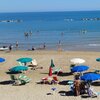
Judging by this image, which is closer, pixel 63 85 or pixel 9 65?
pixel 63 85

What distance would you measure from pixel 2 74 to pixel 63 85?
6445mm

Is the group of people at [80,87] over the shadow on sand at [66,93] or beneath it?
over

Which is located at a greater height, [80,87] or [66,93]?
[80,87]

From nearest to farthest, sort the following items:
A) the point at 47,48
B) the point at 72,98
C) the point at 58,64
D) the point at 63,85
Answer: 1. the point at 72,98
2. the point at 63,85
3. the point at 58,64
4. the point at 47,48

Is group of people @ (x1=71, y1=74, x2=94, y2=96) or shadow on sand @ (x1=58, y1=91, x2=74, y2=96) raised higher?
group of people @ (x1=71, y1=74, x2=94, y2=96)

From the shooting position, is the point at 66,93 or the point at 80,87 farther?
the point at 66,93

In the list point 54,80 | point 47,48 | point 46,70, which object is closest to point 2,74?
point 46,70

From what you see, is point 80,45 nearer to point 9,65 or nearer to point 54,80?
point 9,65

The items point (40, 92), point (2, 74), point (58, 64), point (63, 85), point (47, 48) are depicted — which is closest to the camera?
point (40, 92)

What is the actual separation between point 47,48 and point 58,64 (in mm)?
16257

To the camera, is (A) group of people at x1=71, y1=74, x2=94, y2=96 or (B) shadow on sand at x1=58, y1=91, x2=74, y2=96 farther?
(B) shadow on sand at x1=58, y1=91, x2=74, y2=96

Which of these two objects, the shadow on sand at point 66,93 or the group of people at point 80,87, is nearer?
the group of people at point 80,87

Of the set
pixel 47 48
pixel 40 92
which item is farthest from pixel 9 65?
pixel 47 48

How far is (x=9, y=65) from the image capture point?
103 ft
